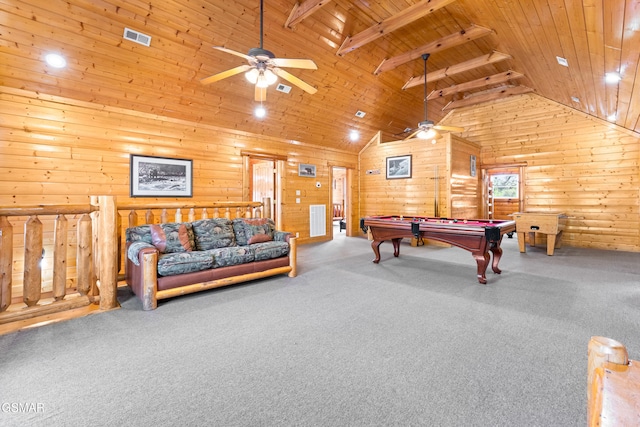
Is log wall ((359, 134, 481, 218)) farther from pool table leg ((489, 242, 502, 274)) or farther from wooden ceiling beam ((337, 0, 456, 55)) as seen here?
wooden ceiling beam ((337, 0, 456, 55))

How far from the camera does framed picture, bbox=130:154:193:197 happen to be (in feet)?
15.5

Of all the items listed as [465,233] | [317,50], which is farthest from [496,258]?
[317,50]

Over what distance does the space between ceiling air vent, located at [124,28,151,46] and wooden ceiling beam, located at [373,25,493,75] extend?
409cm

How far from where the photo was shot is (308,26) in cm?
445

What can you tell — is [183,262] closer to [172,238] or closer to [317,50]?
[172,238]

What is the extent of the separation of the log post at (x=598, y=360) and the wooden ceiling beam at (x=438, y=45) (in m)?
5.19

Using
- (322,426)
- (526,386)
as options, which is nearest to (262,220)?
(322,426)

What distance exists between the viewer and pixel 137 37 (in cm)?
370

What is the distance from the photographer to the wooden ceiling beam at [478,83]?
623 cm

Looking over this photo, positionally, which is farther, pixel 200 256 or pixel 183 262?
pixel 200 256

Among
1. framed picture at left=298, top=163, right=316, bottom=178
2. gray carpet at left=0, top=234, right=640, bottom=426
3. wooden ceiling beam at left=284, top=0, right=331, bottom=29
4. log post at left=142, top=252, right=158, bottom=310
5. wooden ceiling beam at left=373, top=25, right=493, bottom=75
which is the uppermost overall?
wooden ceiling beam at left=373, top=25, right=493, bottom=75

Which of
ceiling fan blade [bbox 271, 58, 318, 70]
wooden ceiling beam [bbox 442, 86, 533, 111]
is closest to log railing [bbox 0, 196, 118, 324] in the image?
ceiling fan blade [bbox 271, 58, 318, 70]

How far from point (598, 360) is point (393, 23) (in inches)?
191

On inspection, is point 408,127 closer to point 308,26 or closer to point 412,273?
point 308,26
